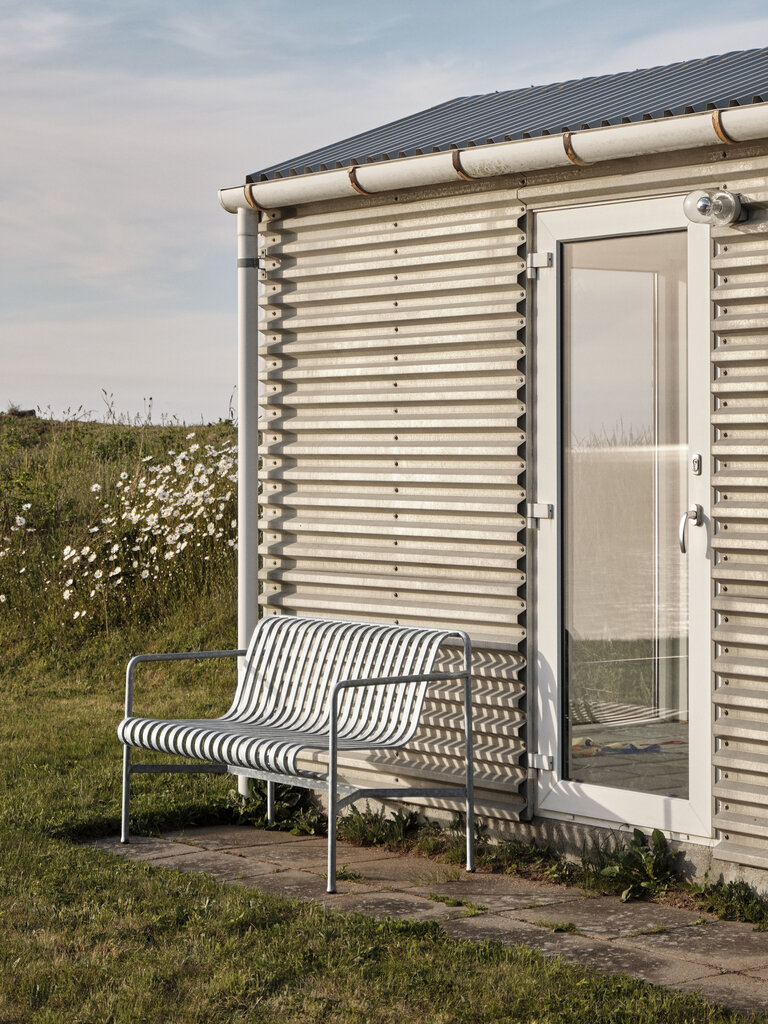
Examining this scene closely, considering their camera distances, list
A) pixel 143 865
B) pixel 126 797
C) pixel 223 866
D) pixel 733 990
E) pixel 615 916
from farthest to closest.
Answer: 1. pixel 126 797
2. pixel 223 866
3. pixel 143 865
4. pixel 615 916
5. pixel 733 990

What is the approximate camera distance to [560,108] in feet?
21.5

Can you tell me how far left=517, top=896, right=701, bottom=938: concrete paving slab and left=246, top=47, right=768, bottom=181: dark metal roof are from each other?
9.96 feet

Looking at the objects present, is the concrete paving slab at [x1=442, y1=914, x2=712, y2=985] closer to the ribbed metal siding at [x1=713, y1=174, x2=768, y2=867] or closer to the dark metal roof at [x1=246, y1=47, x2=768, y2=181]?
the ribbed metal siding at [x1=713, y1=174, x2=768, y2=867]

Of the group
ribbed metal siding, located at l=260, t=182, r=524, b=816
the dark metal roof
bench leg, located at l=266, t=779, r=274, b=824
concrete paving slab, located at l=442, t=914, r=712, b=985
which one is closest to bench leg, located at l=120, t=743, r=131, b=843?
bench leg, located at l=266, t=779, r=274, b=824

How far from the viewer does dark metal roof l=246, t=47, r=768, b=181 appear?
564 centimetres

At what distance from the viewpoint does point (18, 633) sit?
38.8 ft

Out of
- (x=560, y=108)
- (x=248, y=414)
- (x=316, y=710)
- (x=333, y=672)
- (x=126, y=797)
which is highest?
(x=560, y=108)

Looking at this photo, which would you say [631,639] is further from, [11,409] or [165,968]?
[11,409]

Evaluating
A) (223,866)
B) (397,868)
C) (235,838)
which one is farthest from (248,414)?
(397,868)

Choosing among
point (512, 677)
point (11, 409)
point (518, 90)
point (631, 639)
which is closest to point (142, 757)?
point (512, 677)

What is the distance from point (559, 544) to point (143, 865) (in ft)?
7.28

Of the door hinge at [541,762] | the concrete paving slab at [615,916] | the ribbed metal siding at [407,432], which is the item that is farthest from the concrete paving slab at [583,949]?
the ribbed metal siding at [407,432]

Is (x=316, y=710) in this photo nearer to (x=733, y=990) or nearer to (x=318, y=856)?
(x=318, y=856)

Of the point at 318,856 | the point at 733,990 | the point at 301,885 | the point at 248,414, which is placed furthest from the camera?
the point at 248,414
